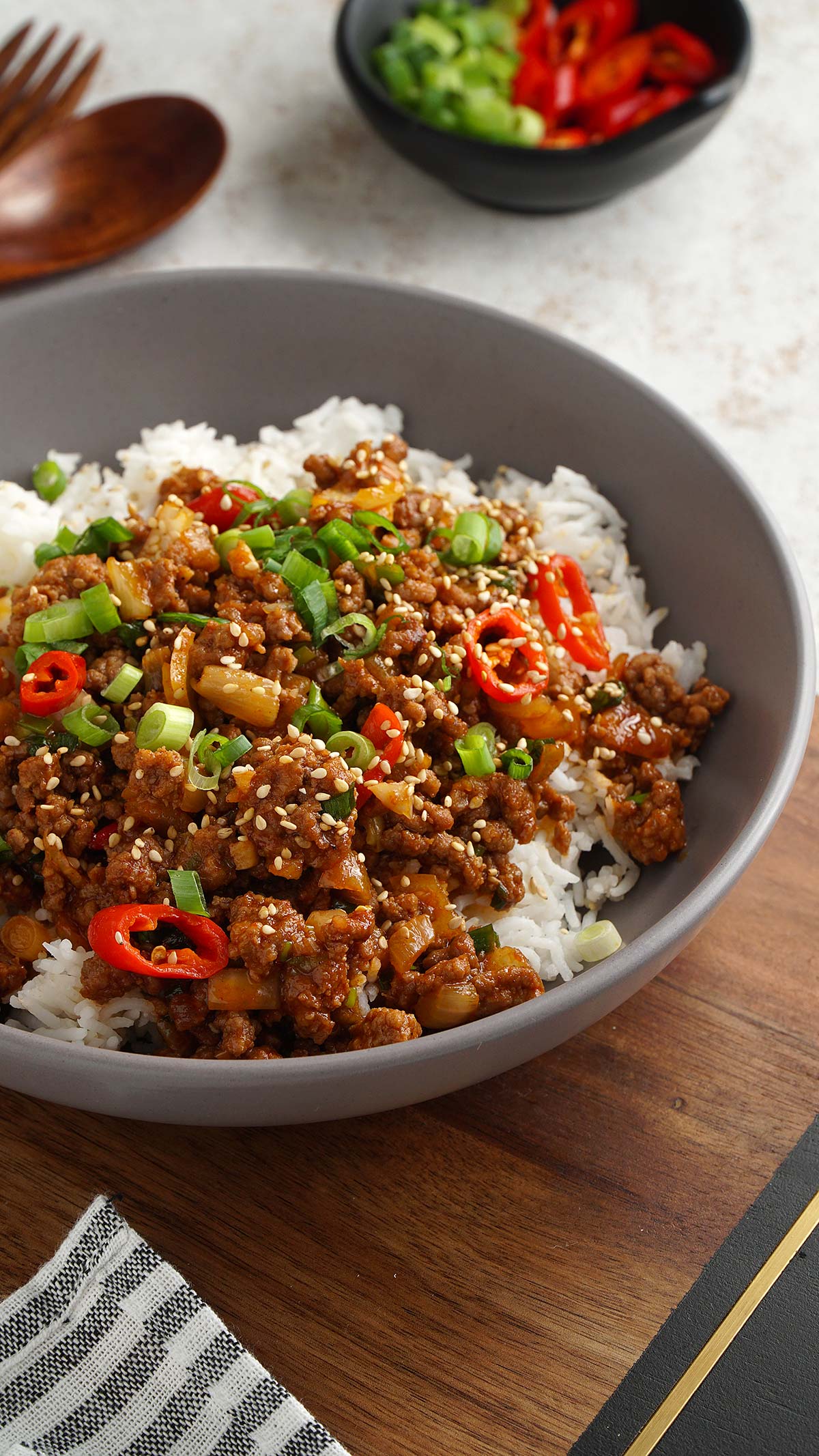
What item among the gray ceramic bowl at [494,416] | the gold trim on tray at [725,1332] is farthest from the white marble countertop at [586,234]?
the gold trim on tray at [725,1332]

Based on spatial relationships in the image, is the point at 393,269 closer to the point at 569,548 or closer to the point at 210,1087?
the point at 569,548

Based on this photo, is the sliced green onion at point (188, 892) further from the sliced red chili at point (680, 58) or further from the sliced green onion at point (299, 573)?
the sliced red chili at point (680, 58)

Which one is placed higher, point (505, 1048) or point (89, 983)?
point (505, 1048)

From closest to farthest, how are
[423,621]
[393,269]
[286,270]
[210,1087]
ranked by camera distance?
[210,1087] < [423,621] < [286,270] < [393,269]

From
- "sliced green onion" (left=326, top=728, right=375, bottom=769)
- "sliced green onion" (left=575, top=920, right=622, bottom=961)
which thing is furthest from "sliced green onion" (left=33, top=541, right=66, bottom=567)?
"sliced green onion" (left=575, top=920, right=622, bottom=961)

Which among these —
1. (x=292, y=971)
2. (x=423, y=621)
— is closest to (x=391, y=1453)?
(x=292, y=971)

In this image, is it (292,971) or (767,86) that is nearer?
(292,971)
